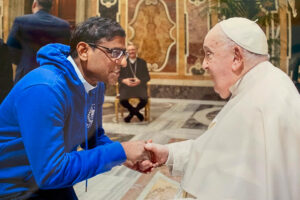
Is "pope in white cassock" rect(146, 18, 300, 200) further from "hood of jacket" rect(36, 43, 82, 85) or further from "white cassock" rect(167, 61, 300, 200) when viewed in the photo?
"hood of jacket" rect(36, 43, 82, 85)

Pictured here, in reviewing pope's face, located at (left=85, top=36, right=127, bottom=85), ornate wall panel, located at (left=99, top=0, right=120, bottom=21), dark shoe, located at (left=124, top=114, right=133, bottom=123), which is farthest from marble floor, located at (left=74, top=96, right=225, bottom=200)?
pope's face, located at (left=85, top=36, right=127, bottom=85)

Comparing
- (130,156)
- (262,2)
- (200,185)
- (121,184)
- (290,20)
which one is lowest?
(121,184)

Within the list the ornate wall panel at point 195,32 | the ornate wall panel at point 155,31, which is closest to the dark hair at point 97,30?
the ornate wall panel at point 155,31

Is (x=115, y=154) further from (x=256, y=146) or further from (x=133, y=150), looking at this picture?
(x=256, y=146)

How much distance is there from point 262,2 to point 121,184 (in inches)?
74.2

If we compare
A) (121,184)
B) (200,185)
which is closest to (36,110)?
(200,185)

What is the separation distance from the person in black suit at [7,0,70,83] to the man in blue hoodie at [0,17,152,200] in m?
0.61

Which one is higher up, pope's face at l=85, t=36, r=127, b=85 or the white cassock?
pope's face at l=85, t=36, r=127, b=85

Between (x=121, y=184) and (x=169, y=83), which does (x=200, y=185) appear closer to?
(x=121, y=184)

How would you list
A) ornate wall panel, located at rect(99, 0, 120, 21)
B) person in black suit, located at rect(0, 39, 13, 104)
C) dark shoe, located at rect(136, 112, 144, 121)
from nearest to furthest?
person in black suit, located at rect(0, 39, 13, 104), ornate wall panel, located at rect(99, 0, 120, 21), dark shoe, located at rect(136, 112, 144, 121)

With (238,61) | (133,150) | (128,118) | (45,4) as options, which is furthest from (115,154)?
(128,118)

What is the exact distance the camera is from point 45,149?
0.96 metres

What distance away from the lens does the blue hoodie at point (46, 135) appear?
0.96 metres

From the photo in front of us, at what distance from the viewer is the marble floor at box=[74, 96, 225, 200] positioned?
6.36 ft
